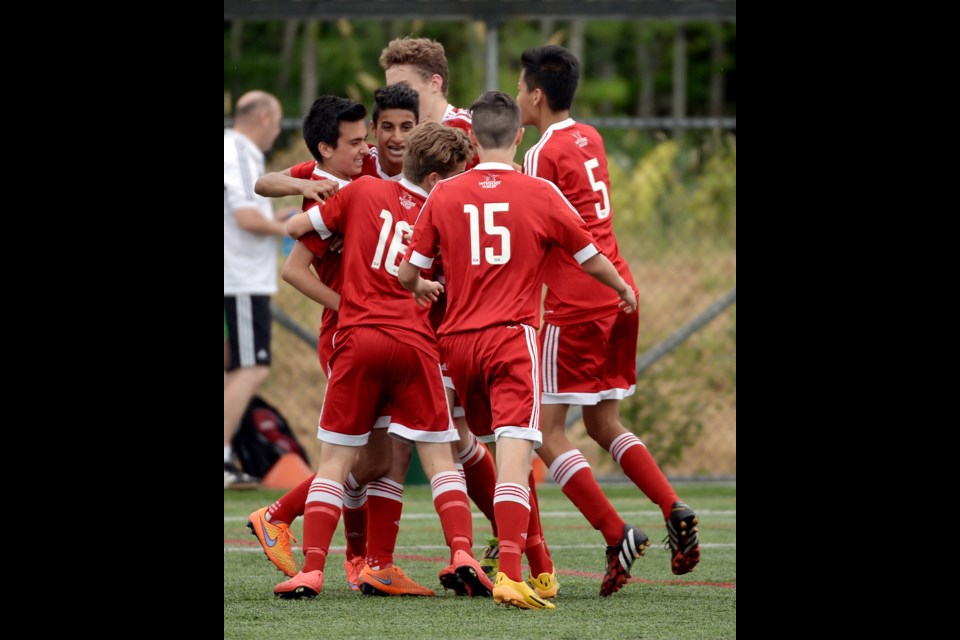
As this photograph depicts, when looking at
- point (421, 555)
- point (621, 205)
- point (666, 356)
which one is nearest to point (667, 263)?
point (621, 205)

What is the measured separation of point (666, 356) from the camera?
35.8 ft

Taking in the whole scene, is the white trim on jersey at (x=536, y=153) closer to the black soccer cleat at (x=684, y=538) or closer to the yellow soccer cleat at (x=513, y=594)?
the black soccer cleat at (x=684, y=538)

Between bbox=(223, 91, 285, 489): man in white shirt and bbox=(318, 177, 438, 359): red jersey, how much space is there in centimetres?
391

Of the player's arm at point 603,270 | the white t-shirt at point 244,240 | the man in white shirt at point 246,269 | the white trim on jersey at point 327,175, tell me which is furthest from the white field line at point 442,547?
the white t-shirt at point 244,240

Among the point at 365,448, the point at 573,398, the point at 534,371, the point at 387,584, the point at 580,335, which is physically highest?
the point at 580,335

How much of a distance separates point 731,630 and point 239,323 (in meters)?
5.44

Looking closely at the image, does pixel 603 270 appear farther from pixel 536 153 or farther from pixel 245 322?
pixel 245 322

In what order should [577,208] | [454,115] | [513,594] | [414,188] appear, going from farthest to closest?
[454,115]
[577,208]
[414,188]
[513,594]

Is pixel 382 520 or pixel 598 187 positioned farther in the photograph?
pixel 598 187

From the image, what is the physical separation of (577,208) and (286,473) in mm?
4342

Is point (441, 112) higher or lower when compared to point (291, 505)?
higher

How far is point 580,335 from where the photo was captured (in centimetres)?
578

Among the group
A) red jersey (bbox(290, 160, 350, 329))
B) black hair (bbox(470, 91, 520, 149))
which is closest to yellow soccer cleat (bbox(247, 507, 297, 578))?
red jersey (bbox(290, 160, 350, 329))

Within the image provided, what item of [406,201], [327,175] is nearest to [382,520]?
[406,201]
